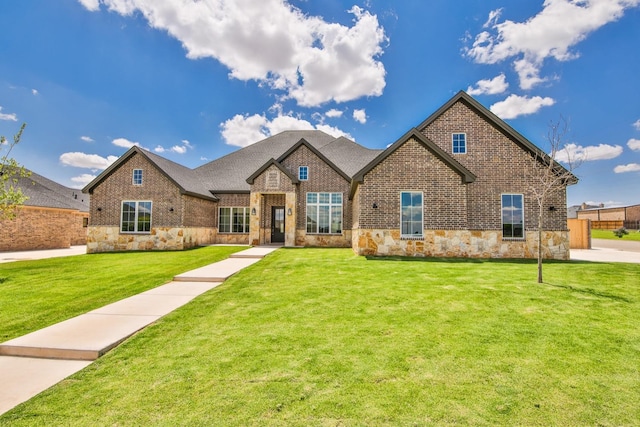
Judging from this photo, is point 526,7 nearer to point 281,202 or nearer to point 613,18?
point 613,18

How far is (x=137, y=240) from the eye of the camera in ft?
58.9

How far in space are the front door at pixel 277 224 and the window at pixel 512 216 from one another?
13471 millimetres

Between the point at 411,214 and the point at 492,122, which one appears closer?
the point at 411,214

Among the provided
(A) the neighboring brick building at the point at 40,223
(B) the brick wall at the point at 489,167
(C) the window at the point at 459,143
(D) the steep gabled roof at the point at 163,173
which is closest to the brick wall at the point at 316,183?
(D) the steep gabled roof at the point at 163,173

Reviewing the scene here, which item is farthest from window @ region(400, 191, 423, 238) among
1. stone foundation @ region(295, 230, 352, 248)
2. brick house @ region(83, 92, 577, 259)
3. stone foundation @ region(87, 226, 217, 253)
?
stone foundation @ region(87, 226, 217, 253)

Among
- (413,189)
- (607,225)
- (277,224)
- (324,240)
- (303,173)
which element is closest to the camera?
(413,189)

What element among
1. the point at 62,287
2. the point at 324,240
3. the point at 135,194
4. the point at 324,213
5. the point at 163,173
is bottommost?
the point at 62,287

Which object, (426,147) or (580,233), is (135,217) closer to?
(426,147)

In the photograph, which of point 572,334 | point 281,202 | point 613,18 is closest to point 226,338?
point 572,334

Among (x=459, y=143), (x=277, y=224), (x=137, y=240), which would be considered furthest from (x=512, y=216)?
(x=137, y=240)

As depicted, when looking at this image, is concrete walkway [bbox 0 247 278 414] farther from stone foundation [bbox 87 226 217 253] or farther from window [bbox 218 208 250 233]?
window [bbox 218 208 250 233]

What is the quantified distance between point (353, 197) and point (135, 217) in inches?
548

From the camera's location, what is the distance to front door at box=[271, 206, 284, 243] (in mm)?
20641

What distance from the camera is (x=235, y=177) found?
74.2 feet
